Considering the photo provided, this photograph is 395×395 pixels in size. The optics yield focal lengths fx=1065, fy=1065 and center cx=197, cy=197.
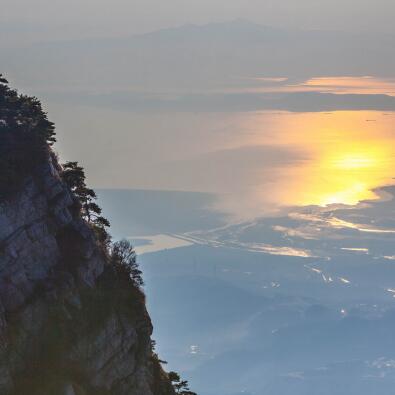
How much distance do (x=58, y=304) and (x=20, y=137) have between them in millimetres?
10531

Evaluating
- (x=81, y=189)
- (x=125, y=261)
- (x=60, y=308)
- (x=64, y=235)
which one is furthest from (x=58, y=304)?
(x=81, y=189)

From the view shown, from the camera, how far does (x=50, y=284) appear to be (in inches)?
1983

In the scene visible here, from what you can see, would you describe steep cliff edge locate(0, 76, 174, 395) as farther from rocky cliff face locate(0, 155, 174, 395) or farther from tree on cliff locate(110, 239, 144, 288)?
tree on cliff locate(110, 239, 144, 288)

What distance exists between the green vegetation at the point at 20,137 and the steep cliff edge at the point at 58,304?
0.12 m

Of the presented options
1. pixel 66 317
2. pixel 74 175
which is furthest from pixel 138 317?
pixel 74 175

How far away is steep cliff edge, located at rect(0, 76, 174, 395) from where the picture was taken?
47688 mm

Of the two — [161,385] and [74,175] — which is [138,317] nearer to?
[161,385]

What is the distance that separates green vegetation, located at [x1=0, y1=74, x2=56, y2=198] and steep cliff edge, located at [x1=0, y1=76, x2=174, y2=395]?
0.12 metres

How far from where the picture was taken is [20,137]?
55969 millimetres

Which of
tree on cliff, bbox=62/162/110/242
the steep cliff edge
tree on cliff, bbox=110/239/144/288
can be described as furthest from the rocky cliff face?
tree on cliff, bbox=62/162/110/242

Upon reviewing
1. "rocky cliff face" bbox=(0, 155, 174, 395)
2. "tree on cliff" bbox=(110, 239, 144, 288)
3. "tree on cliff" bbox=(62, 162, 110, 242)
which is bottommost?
"rocky cliff face" bbox=(0, 155, 174, 395)

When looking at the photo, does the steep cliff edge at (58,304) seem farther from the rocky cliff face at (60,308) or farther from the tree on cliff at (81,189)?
the tree on cliff at (81,189)

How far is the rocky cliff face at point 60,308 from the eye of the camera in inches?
1875

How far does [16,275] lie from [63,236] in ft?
16.3
